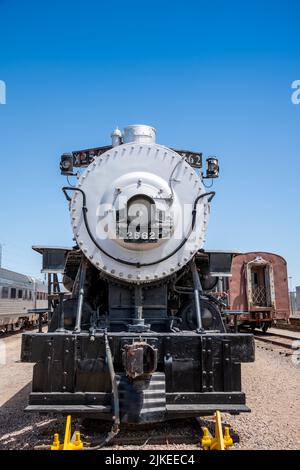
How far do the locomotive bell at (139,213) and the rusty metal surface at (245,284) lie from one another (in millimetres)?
11893

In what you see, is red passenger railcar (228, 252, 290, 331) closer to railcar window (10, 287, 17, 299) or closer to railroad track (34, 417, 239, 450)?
railcar window (10, 287, 17, 299)

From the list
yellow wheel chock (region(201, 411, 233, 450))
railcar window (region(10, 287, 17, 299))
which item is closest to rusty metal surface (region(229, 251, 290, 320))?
railcar window (region(10, 287, 17, 299))

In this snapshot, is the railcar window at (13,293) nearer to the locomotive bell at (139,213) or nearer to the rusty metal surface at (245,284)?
the rusty metal surface at (245,284)

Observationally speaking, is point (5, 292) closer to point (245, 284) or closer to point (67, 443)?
point (245, 284)

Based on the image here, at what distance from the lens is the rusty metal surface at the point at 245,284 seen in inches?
659

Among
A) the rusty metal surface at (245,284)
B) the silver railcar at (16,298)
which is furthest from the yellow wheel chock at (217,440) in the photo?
the silver railcar at (16,298)

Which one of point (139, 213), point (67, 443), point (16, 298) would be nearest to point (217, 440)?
point (67, 443)

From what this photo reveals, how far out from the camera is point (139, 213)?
472 cm

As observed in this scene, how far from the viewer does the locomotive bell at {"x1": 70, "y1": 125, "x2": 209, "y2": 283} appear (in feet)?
15.5

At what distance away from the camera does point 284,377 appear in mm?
8336

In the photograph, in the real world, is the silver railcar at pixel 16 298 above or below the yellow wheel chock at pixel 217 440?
above

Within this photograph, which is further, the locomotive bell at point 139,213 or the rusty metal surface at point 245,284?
the rusty metal surface at point 245,284

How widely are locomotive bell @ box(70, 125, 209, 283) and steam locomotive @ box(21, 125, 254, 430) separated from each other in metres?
0.01
